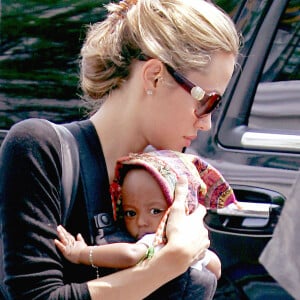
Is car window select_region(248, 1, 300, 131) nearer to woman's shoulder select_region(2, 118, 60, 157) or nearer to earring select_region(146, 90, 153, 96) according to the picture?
earring select_region(146, 90, 153, 96)

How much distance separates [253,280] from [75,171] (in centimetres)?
85

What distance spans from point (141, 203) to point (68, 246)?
205mm

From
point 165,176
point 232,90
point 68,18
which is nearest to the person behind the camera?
point 165,176

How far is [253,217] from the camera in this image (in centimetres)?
245

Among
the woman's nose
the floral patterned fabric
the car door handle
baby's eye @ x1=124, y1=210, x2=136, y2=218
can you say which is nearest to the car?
the car door handle

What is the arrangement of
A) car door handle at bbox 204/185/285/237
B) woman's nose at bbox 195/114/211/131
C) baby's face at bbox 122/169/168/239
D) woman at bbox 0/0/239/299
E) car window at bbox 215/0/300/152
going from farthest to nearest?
car window at bbox 215/0/300/152, car door handle at bbox 204/185/285/237, woman's nose at bbox 195/114/211/131, baby's face at bbox 122/169/168/239, woman at bbox 0/0/239/299

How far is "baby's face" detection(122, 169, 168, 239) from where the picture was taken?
6.24ft

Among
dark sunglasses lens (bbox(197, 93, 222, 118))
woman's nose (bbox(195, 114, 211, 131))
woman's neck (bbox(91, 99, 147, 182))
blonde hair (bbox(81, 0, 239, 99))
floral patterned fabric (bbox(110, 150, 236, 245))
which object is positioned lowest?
floral patterned fabric (bbox(110, 150, 236, 245))

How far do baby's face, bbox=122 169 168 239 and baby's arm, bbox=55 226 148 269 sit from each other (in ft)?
0.32

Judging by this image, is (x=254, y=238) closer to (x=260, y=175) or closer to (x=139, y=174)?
(x=260, y=175)

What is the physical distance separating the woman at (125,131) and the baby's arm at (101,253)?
2cm

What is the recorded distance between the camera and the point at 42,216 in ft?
5.86

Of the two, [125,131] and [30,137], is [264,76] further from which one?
[30,137]

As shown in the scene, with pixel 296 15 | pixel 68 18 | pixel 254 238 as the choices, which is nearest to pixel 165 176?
pixel 254 238
